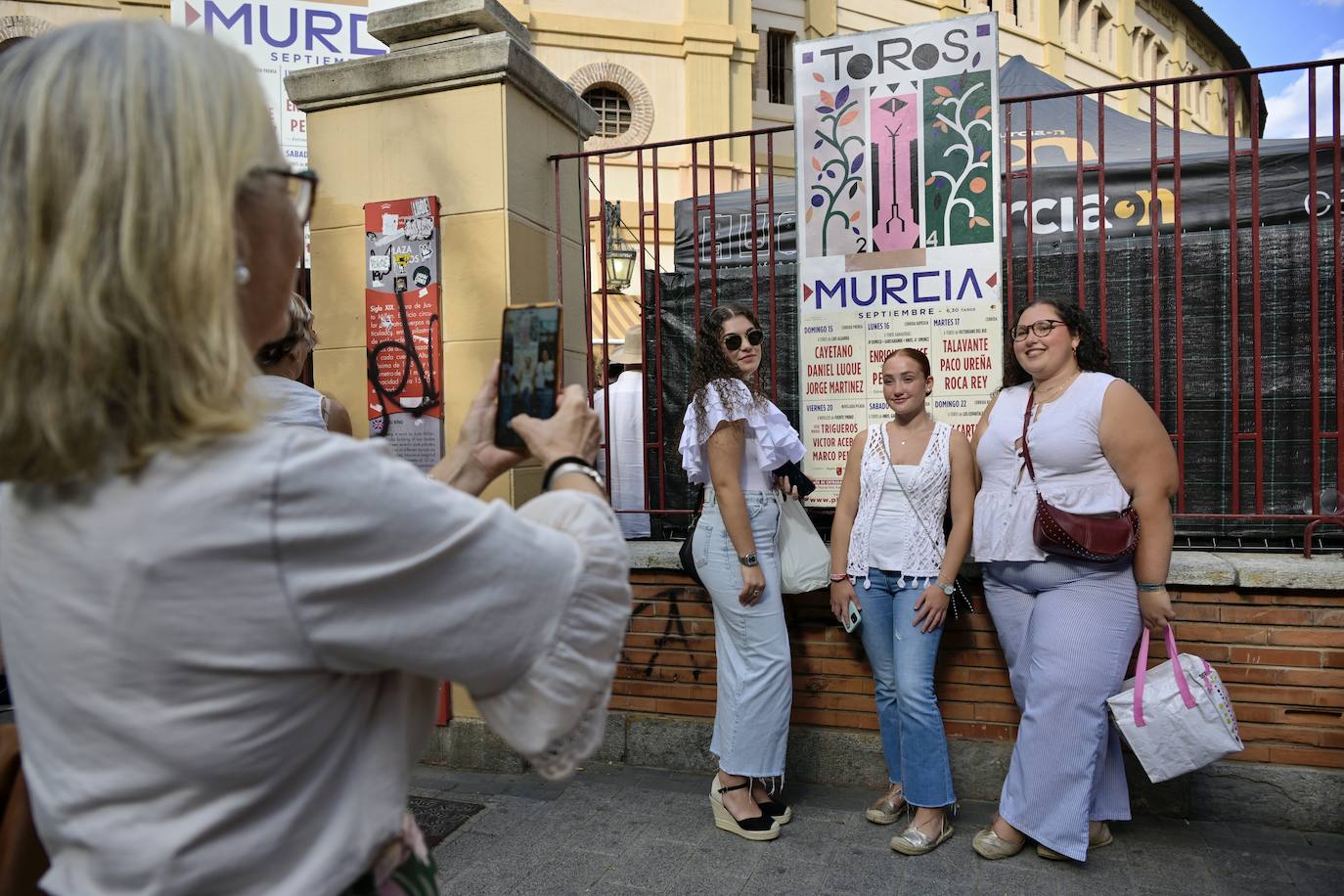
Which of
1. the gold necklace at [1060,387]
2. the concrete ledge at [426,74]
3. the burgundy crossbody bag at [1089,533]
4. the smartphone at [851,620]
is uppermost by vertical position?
the concrete ledge at [426,74]

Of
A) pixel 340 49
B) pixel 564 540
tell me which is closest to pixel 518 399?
pixel 564 540

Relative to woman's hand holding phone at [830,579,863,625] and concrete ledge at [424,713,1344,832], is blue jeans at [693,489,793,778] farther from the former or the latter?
concrete ledge at [424,713,1344,832]

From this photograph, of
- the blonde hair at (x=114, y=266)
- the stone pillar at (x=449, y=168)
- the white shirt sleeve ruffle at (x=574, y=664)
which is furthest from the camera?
the stone pillar at (x=449, y=168)

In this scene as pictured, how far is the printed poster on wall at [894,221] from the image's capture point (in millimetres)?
4098

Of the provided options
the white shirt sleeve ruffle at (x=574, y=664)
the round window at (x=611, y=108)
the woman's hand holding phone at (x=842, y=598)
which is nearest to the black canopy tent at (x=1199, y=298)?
the woman's hand holding phone at (x=842, y=598)

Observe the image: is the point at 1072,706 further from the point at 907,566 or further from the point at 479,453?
the point at 479,453

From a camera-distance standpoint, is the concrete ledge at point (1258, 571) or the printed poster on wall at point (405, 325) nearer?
the concrete ledge at point (1258, 571)

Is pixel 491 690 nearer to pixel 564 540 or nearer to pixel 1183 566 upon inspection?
pixel 564 540

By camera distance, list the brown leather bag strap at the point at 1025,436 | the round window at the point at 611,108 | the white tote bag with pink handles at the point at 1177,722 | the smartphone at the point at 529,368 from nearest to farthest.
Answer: the smartphone at the point at 529,368 → the white tote bag with pink handles at the point at 1177,722 → the brown leather bag strap at the point at 1025,436 → the round window at the point at 611,108

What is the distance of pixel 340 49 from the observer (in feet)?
21.3

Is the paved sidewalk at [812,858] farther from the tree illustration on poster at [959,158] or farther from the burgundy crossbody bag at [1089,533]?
the tree illustration on poster at [959,158]

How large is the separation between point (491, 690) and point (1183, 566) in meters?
3.55

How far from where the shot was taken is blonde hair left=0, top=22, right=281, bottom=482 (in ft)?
2.94

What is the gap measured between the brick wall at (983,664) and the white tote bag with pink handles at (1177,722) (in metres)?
0.49
